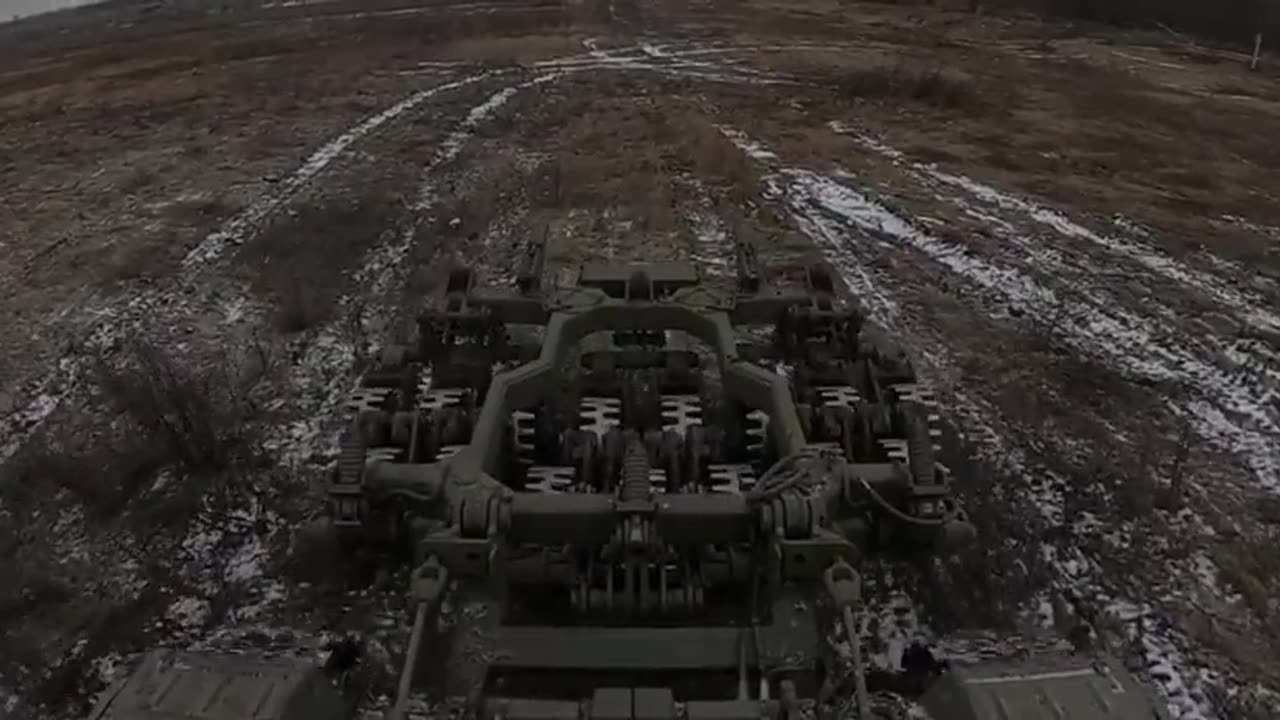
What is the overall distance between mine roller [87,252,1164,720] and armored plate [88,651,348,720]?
330 millimetres

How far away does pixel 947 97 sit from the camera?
17.7 m

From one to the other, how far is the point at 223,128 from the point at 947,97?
9892 millimetres

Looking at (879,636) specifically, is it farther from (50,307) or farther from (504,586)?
(50,307)

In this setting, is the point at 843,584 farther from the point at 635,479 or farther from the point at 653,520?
the point at 635,479

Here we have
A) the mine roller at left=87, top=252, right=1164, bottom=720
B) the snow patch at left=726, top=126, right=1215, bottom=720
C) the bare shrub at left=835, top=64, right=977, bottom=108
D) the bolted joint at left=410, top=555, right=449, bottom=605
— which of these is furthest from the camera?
the bare shrub at left=835, top=64, right=977, bottom=108

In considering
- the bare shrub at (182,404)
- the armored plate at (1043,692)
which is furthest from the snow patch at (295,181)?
the armored plate at (1043,692)

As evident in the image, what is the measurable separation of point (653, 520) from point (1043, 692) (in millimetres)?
1686

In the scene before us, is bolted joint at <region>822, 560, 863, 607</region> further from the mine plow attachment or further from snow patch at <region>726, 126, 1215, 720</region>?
snow patch at <region>726, 126, 1215, 720</region>

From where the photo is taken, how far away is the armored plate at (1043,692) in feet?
13.0

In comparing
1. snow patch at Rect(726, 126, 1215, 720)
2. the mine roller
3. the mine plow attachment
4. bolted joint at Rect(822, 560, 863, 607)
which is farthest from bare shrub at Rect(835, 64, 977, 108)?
bolted joint at Rect(822, 560, 863, 607)

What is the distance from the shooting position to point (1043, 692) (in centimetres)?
407

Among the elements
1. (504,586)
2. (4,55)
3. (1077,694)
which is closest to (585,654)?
(504,586)

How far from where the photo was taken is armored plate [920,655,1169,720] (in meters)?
3.97

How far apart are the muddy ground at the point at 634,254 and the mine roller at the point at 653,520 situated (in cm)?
99
